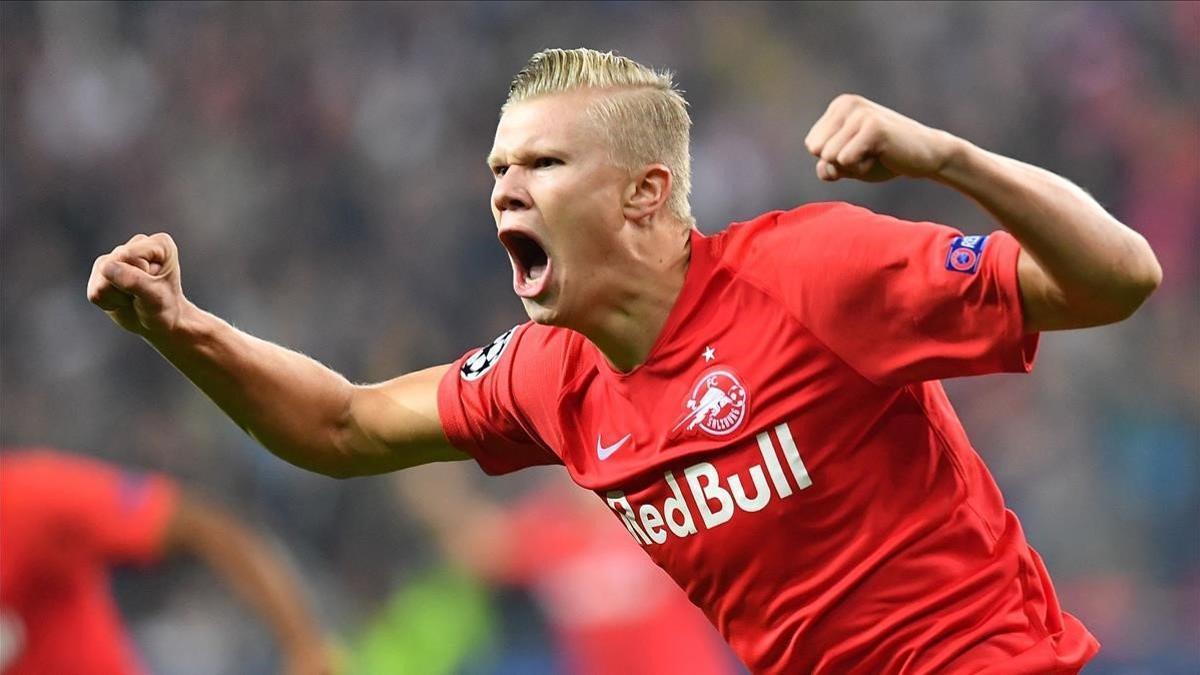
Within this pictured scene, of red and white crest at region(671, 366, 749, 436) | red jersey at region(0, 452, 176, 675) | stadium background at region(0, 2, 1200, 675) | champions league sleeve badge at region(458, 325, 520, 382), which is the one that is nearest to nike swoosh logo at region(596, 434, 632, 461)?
red and white crest at region(671, 366, 749, 436)

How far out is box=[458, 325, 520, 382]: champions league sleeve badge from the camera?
3.16 meters

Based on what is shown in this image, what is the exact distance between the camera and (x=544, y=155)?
281 cm

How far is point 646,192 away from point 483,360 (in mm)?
542

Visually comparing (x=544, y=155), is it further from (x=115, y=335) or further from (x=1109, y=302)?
(x=115, y=335)

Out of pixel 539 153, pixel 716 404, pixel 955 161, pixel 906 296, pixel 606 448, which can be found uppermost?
pixel 955 161

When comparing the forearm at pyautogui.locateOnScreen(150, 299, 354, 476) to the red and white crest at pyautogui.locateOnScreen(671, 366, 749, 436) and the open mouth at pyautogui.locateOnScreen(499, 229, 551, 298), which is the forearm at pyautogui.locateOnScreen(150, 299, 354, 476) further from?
the red and white crest at pyautogui.locateOnScreen(671, 366, 749, 436)

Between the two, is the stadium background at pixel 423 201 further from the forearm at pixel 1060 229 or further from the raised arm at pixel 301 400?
the forearm at pixel 1060 229

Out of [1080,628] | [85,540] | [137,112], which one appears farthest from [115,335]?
[1080,628]

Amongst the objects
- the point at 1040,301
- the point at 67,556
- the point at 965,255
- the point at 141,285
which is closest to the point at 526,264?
the point at 141,285

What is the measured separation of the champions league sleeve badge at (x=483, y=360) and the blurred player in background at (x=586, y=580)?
2.44m

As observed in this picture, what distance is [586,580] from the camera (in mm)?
5688

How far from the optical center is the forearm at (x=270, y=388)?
10.1 ft

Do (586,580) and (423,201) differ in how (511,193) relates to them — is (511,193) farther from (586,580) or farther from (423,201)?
(423,201)

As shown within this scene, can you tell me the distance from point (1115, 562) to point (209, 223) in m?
4.37
